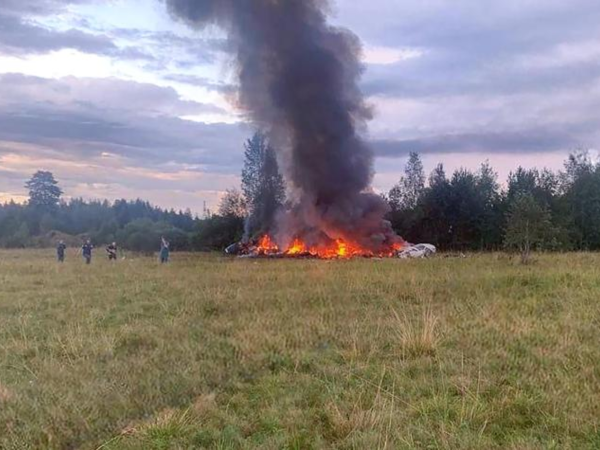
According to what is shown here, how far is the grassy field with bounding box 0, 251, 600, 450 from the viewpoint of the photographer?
524 cm

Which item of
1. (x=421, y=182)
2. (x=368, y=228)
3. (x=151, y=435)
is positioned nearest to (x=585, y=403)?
(x=151, y=435)

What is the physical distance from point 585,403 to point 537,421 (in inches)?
27.1

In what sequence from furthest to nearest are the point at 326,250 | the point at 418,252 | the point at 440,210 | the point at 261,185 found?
the point at 261,185, the point at 440,210, the point at 326,250, the point at 418,252

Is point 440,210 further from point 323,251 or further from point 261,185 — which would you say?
point 261,185

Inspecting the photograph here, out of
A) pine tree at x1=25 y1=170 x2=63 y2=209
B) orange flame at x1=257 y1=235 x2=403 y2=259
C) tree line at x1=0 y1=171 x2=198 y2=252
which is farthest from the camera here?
pine tree at x1=25 y1=170 x2=63 y2=209

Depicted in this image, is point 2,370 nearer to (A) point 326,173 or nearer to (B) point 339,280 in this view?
(B) point 339,280

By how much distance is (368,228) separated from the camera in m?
45.9

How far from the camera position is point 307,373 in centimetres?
720

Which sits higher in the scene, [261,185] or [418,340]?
[261,185]

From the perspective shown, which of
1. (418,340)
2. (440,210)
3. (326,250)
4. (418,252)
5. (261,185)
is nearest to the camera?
(418,340)

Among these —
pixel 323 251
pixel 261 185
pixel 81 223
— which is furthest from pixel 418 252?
pixel 81 223

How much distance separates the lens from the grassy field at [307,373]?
5.24m

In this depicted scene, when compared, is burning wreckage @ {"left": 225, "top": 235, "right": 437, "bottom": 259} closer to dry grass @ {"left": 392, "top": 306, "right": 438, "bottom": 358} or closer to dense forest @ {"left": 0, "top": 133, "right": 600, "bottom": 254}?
dense forest @ {"left": 0, "top": 133, "right": 600, "bottom": 254}

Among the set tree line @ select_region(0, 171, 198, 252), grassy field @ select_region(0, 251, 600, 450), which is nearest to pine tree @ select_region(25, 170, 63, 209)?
tree line @ select_region(0, 171, 198, 252)
